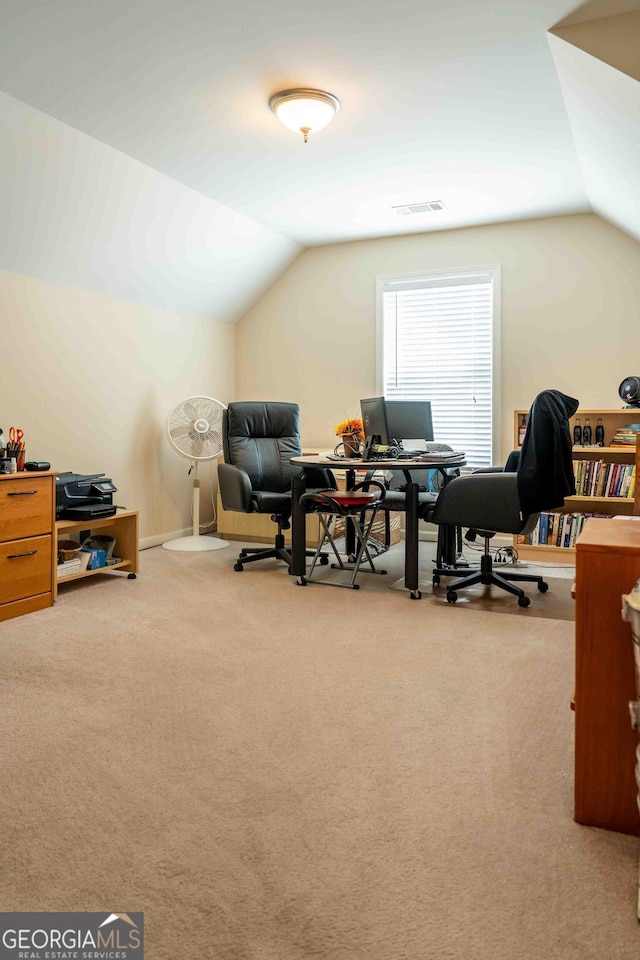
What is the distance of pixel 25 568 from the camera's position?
142 inches

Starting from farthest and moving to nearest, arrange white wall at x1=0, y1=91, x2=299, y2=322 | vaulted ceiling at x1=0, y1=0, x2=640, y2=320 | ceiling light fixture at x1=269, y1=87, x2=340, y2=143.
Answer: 1. white wall at x1=0, y1=91, x2=299, y2=322
2. ceiling light fixture at x1=269, y1=87, x2=340, y2=143
3. vaulted ceiling at x1=0, y1=0, x2=640, y2=320

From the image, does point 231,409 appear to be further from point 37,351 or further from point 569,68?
point 569,68

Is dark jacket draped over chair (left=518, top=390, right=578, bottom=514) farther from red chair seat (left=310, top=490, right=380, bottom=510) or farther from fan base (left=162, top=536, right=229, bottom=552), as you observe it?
fan base (left=162, top=536, right=229, bottom=552)

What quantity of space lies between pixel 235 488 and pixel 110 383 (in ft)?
4.47

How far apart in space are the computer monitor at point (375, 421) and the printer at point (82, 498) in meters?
1.67

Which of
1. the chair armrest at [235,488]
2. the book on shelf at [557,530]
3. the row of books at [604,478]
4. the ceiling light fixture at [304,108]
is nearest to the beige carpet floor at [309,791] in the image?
the chair armrest at [235,488]

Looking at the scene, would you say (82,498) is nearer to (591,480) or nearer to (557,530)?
(557,530)

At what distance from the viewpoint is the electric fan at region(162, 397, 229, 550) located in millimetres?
5453

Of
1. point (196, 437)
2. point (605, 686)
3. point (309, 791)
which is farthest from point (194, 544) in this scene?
point (605, 686)

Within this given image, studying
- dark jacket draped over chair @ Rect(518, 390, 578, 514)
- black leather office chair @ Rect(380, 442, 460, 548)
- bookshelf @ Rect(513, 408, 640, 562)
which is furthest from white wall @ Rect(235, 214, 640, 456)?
dark jacket draped over chair @ Rect(518, 390, 578, 514)

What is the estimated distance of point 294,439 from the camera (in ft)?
17.2

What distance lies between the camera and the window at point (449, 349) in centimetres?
573

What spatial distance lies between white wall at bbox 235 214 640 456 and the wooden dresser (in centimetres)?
307

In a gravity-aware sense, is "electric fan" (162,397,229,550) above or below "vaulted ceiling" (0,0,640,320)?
below
